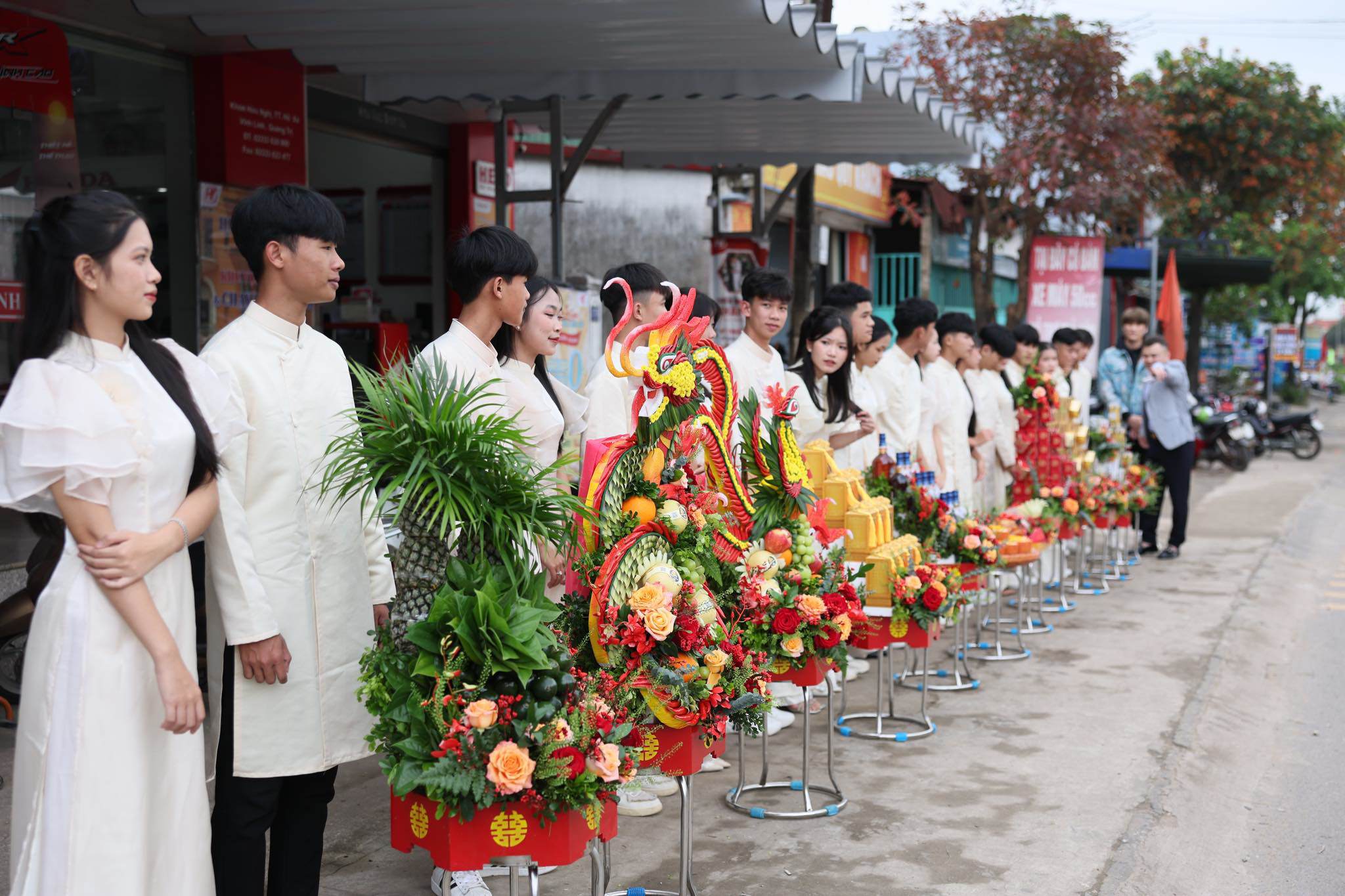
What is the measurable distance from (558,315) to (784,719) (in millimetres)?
2375

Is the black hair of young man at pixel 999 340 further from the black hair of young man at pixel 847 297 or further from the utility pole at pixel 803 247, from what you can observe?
the black hair of young man at pixel 847 297

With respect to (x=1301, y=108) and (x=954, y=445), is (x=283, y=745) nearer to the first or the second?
(x=954, y=445)

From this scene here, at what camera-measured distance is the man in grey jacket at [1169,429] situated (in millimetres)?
9523

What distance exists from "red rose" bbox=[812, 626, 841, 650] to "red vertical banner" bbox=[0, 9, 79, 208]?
12.6ft

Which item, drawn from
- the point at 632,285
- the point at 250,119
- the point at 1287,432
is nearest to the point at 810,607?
the point at 632,285

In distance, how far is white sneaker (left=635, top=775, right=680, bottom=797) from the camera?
4434 millimetres

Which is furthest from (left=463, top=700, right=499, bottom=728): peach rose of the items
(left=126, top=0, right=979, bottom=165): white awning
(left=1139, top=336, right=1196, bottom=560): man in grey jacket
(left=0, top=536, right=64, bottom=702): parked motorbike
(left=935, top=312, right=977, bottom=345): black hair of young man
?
(left=1139, top=336, right=1196, bottom=560): man in grey jacket

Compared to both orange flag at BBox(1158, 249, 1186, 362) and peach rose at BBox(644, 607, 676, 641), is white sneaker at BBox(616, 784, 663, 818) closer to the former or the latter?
peach rose at BBox(644, 607, 676, 641)

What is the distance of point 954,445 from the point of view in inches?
285

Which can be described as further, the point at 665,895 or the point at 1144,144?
the point at 1144,144

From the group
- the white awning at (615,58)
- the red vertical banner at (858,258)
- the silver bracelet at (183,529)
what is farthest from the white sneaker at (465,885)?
the red vertical banner at (858,258)

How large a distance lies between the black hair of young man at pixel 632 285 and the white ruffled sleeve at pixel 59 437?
213 cm

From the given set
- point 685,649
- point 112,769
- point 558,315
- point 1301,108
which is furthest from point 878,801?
point 1301,108

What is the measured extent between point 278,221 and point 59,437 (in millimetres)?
728
